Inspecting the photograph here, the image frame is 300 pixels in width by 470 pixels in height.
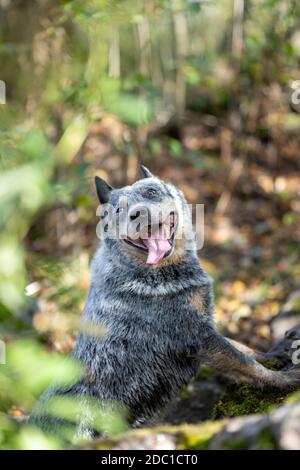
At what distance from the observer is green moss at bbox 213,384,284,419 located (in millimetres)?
4074

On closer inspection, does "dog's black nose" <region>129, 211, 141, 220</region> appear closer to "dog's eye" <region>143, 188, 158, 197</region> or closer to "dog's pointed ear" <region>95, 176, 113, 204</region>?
"dog's eye" <region>143, 188, 158, 197</region>

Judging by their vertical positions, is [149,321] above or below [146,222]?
below

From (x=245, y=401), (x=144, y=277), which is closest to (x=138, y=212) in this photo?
(x=144, y=277)

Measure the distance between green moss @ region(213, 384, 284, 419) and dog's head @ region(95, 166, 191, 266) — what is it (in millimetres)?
1052

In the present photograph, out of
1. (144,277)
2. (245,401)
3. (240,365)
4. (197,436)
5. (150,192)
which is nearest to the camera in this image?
(197,436)

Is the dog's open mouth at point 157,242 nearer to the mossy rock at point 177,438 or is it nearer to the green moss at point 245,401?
the green moss at point 245,401

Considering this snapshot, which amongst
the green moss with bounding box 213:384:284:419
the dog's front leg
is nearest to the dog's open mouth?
the dog's front leg

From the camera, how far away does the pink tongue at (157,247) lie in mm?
4312

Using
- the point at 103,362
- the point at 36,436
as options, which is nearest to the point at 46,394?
the point at 103,362

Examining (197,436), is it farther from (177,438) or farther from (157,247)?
(157,247)

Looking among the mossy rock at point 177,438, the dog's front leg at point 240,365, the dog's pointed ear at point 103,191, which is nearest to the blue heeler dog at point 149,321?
the dog's front leg at point 240,365

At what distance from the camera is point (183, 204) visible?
4.80 meters

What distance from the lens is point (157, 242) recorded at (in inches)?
171

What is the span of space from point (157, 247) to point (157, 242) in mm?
36
